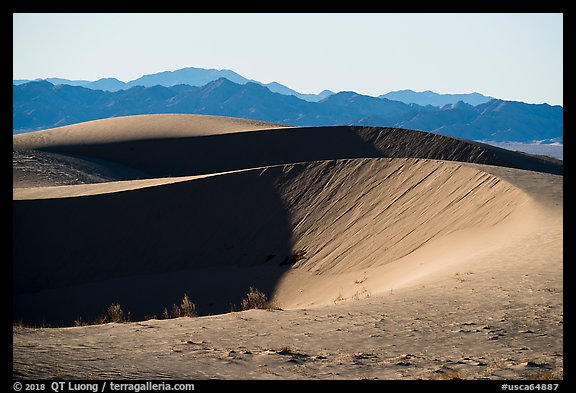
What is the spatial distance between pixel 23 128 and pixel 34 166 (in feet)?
539

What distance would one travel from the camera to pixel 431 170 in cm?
2036

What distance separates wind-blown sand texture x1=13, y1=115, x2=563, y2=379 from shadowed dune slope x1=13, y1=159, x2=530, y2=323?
2.3 inches

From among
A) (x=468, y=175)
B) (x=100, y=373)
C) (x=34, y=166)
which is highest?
(x=34, y=166)

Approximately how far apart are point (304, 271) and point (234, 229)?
14.6 feet

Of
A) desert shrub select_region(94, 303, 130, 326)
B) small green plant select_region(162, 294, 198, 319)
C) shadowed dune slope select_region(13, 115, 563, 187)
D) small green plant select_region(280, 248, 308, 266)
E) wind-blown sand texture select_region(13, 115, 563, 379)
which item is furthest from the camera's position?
shadowed dune slope select_region(13, 115, 563, 187)

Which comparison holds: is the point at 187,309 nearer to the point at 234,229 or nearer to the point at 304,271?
the point at 304,271

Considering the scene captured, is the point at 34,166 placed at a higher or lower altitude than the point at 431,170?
higher

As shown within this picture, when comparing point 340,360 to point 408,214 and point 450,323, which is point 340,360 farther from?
point 408,214

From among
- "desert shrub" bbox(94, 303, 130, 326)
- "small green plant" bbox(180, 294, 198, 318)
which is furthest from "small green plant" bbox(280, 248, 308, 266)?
"desert shrub" bbox(94, 303, 130, 326)

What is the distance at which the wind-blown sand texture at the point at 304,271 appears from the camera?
8.06 metres

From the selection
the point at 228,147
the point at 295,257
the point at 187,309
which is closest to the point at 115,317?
the point at 187,309

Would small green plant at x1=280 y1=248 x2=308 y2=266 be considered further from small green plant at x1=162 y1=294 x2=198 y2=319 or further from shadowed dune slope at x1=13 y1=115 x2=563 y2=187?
shadowed dune slope at x1=13 y1=115 x2=563 y2=187

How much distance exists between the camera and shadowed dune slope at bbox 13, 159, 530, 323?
56.4ft
